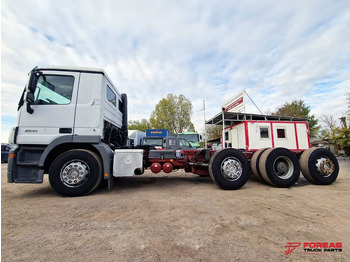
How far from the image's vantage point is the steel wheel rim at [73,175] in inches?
154

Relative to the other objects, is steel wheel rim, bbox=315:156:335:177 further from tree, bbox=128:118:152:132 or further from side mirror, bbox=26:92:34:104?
tree, bbox=128:118:152:132

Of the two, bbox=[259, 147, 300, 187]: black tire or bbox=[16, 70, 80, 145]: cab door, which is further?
bbox=[259, 147, 300, 187]: black tire

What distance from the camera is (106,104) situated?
446 cm

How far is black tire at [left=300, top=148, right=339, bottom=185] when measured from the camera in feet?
16.5

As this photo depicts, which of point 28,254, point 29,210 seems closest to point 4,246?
point 28,254

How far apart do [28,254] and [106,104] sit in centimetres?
338

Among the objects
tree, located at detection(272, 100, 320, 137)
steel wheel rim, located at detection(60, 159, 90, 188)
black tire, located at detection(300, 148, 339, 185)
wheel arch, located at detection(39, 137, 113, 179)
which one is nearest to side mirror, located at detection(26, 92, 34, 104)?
wheel arch, located at detection(39, 137, 113, 179)

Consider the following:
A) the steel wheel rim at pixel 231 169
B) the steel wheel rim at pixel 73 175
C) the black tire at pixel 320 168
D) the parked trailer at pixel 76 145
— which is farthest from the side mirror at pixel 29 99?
the black tire at pixel 320 168

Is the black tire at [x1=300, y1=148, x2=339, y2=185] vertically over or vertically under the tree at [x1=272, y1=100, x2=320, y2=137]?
under

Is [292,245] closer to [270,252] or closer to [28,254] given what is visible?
[270,252]

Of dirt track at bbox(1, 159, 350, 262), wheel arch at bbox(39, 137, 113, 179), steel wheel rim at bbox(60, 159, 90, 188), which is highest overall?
wheel arch at bbox(39, 137, 113, 179)

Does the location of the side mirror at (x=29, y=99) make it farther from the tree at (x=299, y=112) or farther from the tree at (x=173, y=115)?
the tree at (x=299, y=112)

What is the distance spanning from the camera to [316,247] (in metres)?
1.90

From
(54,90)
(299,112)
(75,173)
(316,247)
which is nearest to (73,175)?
(75,173)
